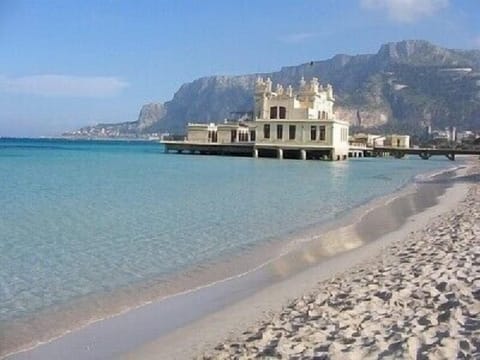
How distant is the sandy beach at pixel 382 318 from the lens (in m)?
4.71

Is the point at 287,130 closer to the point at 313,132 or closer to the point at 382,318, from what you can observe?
the point at 313,132

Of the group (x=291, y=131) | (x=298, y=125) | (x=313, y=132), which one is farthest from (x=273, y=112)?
(x=313, y=132)

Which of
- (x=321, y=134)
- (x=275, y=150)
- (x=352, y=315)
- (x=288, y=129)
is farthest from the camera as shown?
(x=275, y=150)

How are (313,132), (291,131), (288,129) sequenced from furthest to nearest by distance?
(288,129), (291,131), (313,132)

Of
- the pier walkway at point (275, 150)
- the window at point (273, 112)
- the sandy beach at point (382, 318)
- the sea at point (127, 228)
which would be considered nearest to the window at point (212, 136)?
the pier walkway at point (275, 150)

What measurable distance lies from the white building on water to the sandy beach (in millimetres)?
55733

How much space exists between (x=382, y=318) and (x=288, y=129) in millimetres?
60796

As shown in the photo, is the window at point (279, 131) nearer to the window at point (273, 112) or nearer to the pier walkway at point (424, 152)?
the window at point (273, 112)

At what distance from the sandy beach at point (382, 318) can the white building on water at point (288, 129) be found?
55733mm

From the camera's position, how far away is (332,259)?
34.0ft

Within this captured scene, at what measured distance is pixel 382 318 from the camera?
5.68 meters

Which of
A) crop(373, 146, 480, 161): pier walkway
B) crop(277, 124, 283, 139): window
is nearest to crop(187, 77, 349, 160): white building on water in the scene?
crop(277, 124, 283, 139): window

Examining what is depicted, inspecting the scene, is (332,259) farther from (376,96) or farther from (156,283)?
(376,96)

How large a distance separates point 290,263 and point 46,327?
179 inches
